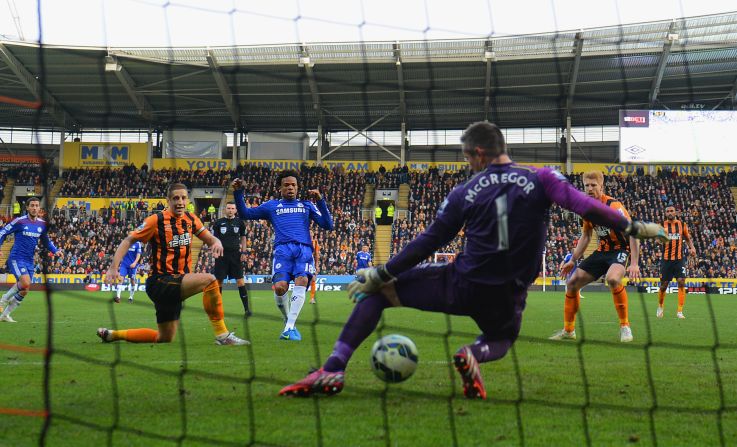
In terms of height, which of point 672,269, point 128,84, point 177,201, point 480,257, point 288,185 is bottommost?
point 672,269

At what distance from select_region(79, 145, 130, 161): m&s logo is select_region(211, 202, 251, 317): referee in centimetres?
2617

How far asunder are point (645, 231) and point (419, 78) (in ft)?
83.4

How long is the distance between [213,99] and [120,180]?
769 centimetres

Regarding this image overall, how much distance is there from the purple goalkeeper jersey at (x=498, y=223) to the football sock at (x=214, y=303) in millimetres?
3484

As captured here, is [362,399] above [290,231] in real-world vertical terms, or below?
below

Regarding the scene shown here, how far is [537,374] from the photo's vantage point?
5.79 metres

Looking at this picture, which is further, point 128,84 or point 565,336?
point 128,84

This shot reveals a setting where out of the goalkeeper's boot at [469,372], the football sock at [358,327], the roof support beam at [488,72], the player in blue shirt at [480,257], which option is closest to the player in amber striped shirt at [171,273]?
the player in blue shirt at [480,257]

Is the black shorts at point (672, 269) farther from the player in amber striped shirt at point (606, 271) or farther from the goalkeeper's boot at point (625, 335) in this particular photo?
the goalkeeper's boot at point (625, 335)

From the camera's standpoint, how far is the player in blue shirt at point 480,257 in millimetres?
4348

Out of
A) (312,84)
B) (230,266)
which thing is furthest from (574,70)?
(230,266)

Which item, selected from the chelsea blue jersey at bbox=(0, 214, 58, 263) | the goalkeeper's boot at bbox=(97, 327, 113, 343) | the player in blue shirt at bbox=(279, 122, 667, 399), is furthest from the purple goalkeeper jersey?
the chelsea blue jersey at bbox=(0, 214, 58, 263)

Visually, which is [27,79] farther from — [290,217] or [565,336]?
[565,336]

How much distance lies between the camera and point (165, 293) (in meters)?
7.05
